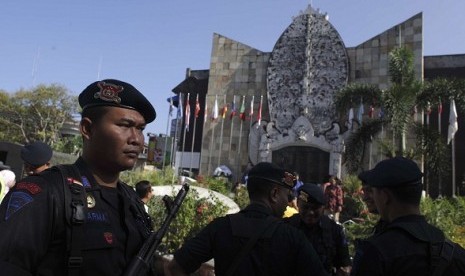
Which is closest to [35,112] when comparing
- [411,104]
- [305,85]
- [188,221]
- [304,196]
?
[305,85]

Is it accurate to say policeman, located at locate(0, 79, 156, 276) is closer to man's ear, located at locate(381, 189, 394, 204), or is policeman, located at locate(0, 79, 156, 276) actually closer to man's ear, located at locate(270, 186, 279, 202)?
man's ear, located at locate(270, 186, 279, 202)

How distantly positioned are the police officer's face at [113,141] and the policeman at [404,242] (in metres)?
1.20

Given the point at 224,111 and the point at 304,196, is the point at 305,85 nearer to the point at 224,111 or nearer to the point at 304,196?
the point at 224,111

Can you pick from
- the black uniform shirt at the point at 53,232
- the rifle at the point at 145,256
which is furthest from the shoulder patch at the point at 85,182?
the rifle at the point at 145,256

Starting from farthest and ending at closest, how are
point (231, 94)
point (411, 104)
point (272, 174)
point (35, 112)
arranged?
point (35, 112) < point (231, 94) < point (411, 104) < point (272, 174)

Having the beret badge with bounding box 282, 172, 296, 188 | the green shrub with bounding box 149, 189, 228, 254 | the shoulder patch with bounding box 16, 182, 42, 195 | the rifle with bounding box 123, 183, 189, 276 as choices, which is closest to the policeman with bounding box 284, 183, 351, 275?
the beret badge with bounding box 282, 172, 296, 188

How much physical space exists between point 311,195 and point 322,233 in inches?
13.7

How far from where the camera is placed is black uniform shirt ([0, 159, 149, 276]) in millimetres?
1196

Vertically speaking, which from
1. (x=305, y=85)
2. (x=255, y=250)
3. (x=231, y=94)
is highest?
(x=305, y=85)

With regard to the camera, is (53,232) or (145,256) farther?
(145,256)

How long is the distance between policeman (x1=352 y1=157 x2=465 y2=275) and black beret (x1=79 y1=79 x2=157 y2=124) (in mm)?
1264

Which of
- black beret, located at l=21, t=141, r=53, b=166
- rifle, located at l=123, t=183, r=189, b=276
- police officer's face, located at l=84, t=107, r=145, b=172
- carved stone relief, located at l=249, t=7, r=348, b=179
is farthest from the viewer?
carved stone relief, located at l=249, t=7, r=348, b=179

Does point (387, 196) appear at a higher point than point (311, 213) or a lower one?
higher

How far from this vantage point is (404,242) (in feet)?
5.67
